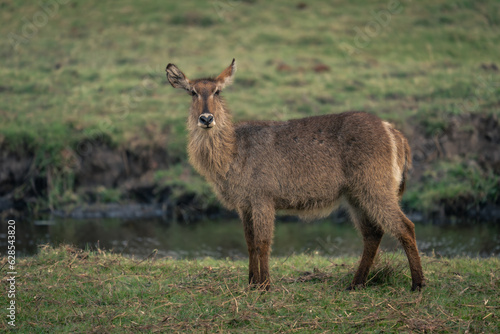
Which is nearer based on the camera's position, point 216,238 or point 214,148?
point 214,148

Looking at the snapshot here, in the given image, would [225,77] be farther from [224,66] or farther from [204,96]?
[224,66]

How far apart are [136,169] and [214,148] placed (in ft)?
33.5

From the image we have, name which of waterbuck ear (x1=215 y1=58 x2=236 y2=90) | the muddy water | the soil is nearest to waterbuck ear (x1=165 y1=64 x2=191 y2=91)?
waterbuck ear (x1=215 y1=58 x2=236 y2=90)

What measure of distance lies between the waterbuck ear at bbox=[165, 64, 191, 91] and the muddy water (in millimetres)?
5319

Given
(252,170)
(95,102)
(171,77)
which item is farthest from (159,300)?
(95,102)

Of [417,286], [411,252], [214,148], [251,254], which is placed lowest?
[417,286]

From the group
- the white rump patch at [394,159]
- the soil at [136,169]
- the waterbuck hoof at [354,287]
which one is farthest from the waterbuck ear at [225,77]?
the soil at [136,169]

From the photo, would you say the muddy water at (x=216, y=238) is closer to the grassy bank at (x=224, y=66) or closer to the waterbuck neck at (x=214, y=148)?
the grassy bank at (x=224, y=66)

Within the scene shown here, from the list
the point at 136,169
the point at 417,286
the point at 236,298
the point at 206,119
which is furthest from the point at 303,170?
the point at 136,169

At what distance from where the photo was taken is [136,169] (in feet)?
55.6

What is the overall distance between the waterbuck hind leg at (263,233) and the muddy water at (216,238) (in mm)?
5055

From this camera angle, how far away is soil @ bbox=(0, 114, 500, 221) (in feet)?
52.5

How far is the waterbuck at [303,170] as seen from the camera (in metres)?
6.93

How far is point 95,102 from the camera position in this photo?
67.6 ft
